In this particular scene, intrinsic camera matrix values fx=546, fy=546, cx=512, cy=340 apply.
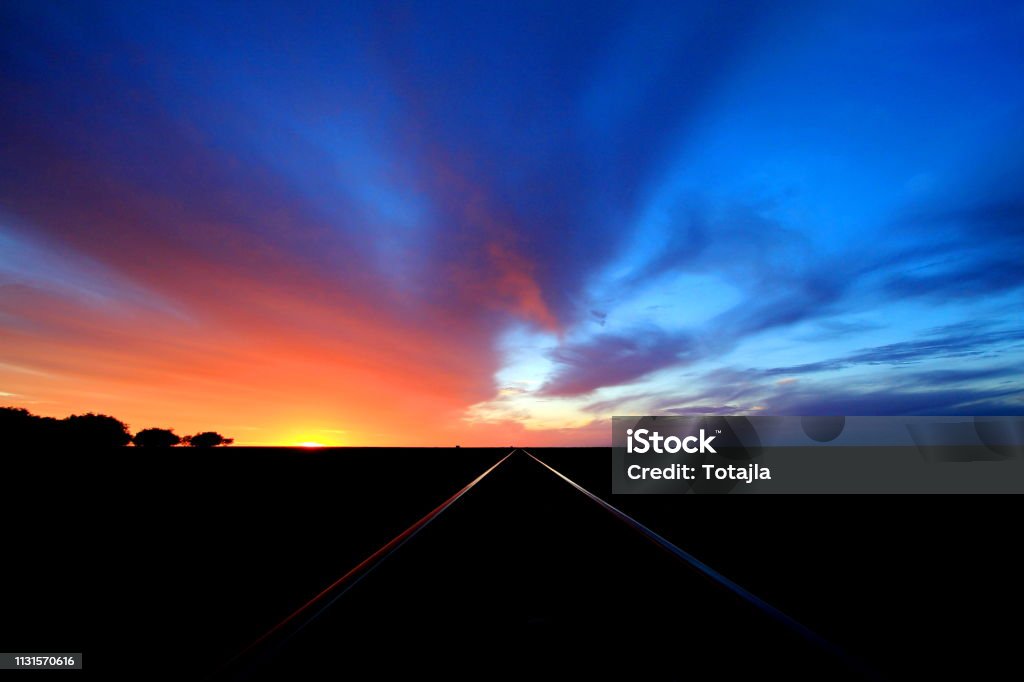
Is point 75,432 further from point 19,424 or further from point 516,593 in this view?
point 516,593

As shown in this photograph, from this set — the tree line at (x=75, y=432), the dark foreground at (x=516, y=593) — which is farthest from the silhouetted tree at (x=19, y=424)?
the dark foreground at (x=516, y=593)

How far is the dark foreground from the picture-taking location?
4230mm

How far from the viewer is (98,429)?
72.9 meters

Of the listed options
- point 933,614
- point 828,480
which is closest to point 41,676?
point 933,614

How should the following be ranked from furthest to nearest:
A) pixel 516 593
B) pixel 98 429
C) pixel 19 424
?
pixel 98 429
pixel 19 424
pixel 516 593

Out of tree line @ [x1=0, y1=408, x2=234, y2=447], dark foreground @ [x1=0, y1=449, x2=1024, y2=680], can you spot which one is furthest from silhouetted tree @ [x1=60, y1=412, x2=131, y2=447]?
dark foreground @ [x1=0, y1=449, x2=1024, y2=680]

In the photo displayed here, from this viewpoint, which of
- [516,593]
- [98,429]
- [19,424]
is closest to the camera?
[516,593]

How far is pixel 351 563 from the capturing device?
305 inches

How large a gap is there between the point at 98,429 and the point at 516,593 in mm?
87418

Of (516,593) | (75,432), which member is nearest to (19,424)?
(75,432)

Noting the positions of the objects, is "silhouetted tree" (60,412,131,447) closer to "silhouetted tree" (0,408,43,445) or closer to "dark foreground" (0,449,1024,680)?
"silhouetted tree" (0,408,43,445)

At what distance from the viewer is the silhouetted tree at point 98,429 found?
6944 centimetres

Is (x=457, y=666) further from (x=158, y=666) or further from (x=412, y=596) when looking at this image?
(x=158, y=666)

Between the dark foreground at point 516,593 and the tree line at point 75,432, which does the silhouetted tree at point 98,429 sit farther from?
the dark foreground at point 516,593
